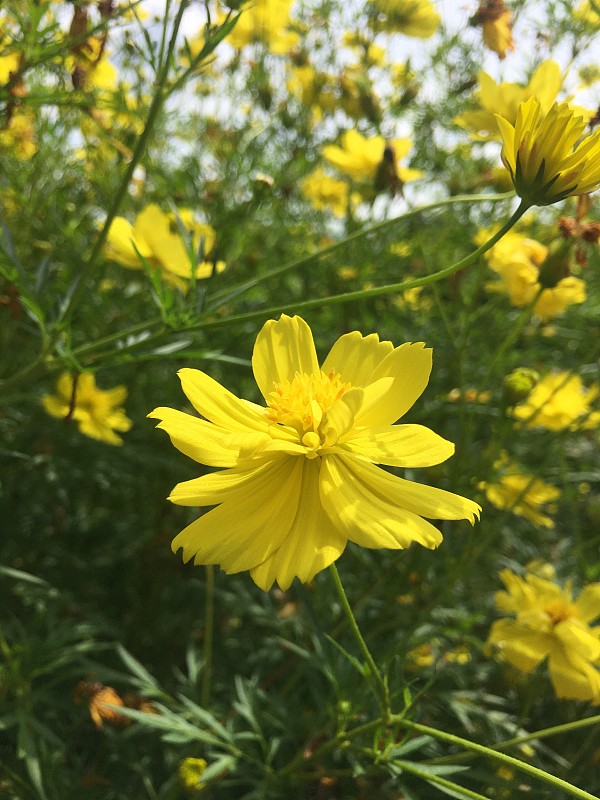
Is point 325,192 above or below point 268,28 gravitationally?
below

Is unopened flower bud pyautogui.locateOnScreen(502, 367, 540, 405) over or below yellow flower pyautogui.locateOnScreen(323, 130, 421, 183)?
below

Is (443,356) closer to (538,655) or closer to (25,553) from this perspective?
(538,655)

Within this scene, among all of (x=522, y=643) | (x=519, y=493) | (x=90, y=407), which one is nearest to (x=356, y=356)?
(x=522, y=643)

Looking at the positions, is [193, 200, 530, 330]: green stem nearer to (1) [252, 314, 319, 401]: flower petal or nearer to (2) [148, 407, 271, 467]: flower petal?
(1) [252, 314, 319, 401]: flower petal

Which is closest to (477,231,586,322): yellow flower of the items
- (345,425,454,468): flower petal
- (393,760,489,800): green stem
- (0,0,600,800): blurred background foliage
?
(0,0,600,800): blurred background foliage

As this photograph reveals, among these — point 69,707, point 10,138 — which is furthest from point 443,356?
point 10,138

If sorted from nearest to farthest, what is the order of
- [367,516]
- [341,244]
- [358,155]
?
1. [367,516]
2. [341,244]
3. [358,155]

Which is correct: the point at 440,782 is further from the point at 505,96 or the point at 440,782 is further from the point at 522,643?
the point at 505,96
